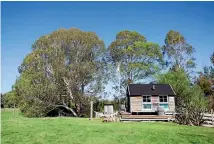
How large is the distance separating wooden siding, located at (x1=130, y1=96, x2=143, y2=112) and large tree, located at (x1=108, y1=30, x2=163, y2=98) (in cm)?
985

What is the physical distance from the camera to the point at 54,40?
37.6 metres

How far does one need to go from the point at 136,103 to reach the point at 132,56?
1283 centimetres

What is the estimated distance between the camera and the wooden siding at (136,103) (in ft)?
108

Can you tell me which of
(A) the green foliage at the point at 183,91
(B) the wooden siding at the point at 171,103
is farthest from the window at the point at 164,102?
(A) the green foliage at the point at 183,91

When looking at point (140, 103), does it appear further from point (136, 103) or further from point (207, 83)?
point (207, 83)

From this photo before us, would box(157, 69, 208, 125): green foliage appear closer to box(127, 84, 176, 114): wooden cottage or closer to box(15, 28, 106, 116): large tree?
box(127, 84, 176, 114): wooden cottage

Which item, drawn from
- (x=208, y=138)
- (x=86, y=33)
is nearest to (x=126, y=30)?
(x=86, y=33)

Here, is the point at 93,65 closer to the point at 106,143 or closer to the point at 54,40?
the point at 54,40

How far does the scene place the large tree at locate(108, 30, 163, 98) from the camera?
42875 mm

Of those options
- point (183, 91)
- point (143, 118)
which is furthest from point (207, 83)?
point (143, 118)

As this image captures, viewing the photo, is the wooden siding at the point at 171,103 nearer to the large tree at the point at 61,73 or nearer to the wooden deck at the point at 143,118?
the wooden deck at the point at 143,118

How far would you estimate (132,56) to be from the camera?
4372cm

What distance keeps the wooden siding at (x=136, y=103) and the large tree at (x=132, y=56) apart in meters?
9.85

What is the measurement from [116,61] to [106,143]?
3300cm
